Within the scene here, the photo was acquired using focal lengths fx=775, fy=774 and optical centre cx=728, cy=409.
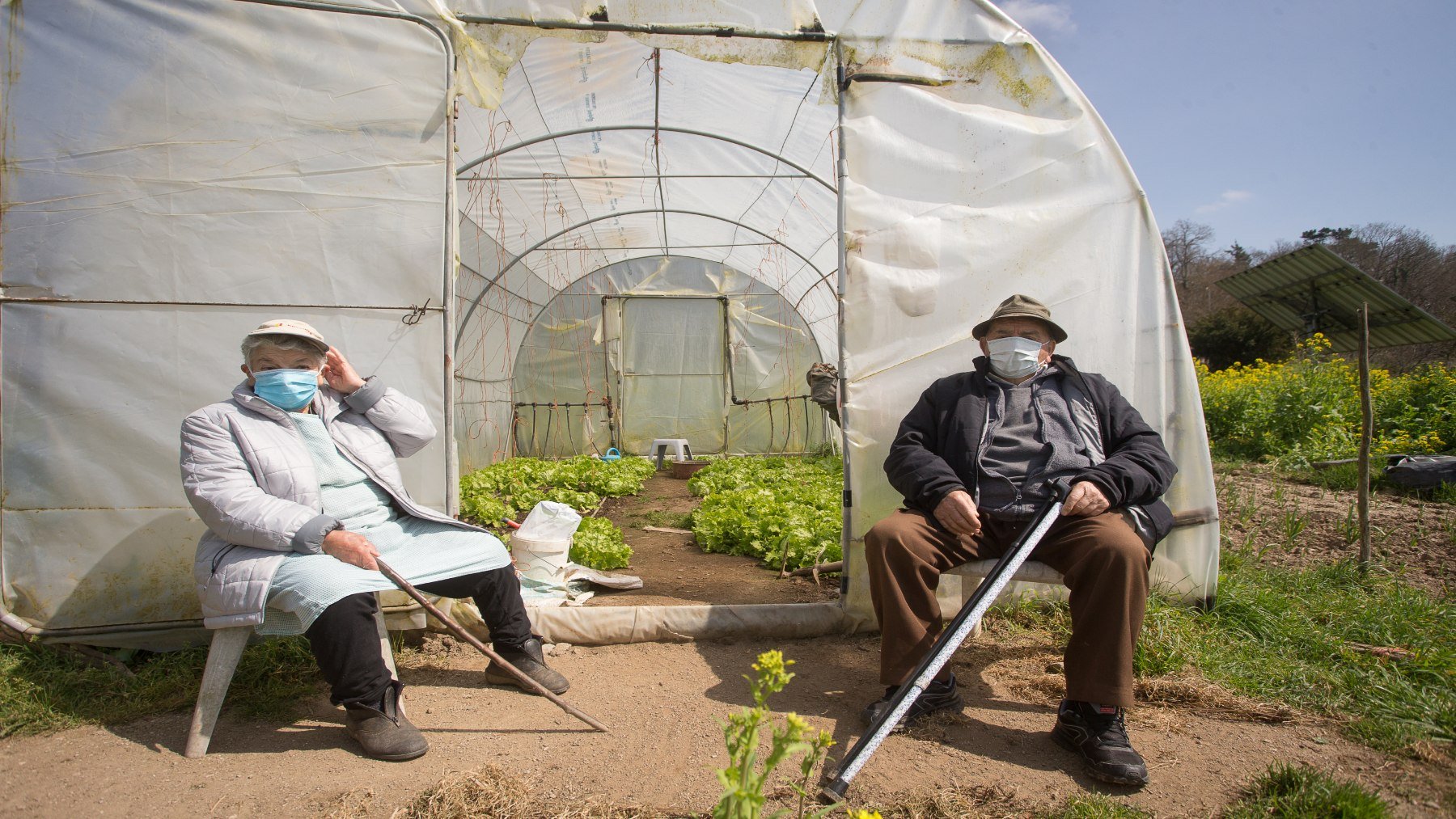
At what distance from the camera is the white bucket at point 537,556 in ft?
15.5

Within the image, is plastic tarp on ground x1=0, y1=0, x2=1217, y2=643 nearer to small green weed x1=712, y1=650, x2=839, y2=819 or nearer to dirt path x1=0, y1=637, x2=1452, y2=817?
dirt path x1=0, y1=637, x2=1452, y2=817

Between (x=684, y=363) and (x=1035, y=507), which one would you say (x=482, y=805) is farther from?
(x=684, y=363)

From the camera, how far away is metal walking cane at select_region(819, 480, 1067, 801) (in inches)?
98.7

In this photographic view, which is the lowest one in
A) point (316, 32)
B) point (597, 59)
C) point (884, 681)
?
point (884, 681)

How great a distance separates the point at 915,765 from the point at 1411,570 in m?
4.27

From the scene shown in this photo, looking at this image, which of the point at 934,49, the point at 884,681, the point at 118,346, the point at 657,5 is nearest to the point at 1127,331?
the point at 934,49

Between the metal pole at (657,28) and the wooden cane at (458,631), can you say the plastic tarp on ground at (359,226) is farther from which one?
the wooden cane at (458,631)

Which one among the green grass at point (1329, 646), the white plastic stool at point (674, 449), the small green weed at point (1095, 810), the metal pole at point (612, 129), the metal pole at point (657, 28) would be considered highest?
the metal pole at point (612, 129)

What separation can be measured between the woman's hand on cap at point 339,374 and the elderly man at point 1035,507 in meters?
2.45

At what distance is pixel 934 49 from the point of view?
444 cm

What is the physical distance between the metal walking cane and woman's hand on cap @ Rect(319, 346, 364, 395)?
2663 millimetres

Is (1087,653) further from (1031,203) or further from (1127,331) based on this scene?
(1031,203)

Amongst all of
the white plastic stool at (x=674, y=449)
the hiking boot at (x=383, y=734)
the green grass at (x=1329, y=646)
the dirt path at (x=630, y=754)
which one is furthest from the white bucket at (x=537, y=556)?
the white plastic stool at (x=674, y=449)

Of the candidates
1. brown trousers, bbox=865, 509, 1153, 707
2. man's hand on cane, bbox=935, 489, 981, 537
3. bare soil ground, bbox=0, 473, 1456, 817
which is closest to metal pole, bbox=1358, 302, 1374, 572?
bare soil ground, bbox=0, 473, 1456, 817
